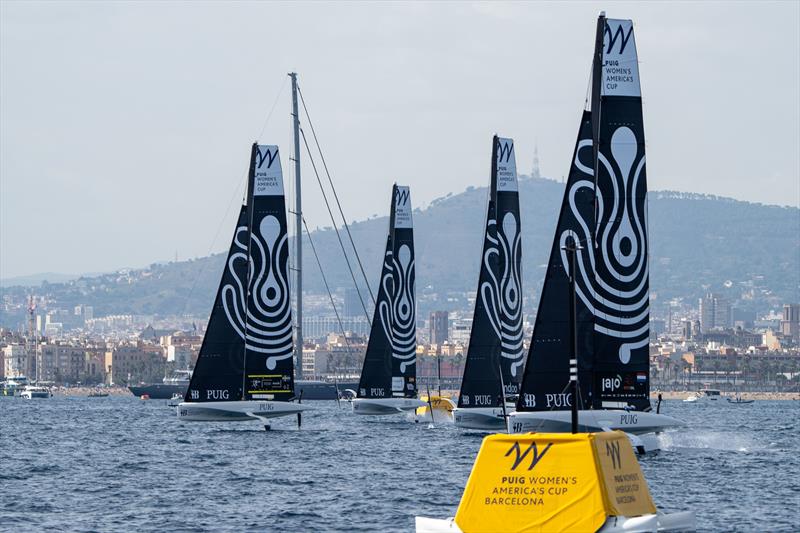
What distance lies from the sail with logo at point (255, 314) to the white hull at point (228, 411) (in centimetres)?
20

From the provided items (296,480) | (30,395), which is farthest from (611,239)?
(30,395)

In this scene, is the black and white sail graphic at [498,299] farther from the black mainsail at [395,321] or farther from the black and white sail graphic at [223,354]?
the black mainsail at [395,321]

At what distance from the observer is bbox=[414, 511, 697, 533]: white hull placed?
20.8 meters

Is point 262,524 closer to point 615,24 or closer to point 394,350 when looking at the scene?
point 615,24

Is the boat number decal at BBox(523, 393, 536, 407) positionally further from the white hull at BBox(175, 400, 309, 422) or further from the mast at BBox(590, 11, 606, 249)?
the white hull at BBox(175, 400, 309, 422)

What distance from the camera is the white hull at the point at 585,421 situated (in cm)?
3544

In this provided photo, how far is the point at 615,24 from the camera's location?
37406 mm

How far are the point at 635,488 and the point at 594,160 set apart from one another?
15.9m

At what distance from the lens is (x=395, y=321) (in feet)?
228

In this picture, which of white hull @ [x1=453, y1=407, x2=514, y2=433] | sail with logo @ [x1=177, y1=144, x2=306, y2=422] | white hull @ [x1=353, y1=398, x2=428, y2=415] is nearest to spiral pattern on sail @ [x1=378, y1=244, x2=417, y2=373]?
white hull @ [x1=353, y1=398, x2=428, y2=415]

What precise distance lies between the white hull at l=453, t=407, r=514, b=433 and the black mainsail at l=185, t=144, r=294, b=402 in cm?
586

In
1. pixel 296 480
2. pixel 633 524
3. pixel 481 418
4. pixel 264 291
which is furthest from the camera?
pixel 264 291

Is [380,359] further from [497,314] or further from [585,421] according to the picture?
[585,421]

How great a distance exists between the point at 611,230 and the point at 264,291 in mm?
19818
